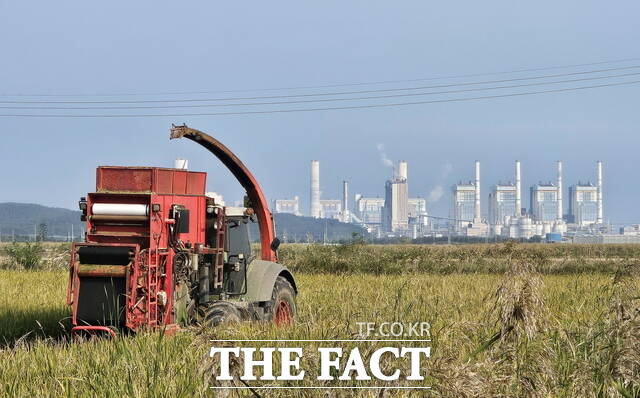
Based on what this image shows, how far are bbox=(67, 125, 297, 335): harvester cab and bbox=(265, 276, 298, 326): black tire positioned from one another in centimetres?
3

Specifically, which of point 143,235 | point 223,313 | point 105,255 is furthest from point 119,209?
point 223,313

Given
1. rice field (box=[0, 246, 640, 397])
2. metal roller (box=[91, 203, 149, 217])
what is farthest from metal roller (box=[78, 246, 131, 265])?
rice field (box=[0, 246, 640, 397])

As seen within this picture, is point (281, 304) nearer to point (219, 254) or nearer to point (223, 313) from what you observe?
point (219, 254)

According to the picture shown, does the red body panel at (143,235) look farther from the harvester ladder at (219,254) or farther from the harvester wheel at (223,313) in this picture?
the harvester wheel at (223,313)

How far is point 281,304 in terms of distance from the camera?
46.2ft

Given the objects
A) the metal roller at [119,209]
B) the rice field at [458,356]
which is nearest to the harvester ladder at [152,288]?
the metal roller at [119,209]

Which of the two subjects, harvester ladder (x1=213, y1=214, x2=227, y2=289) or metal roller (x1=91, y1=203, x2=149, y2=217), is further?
harvester ladder (x1=213, y1=214, x2=227, y2=289)

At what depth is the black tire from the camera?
13547mm

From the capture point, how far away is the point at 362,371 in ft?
19.3

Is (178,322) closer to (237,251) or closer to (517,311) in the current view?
(237,251)

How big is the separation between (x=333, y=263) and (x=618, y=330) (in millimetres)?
28910

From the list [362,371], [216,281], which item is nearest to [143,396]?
[362,371]

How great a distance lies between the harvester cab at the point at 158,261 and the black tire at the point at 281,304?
3 cm

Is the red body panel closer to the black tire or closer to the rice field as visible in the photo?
the rice field
